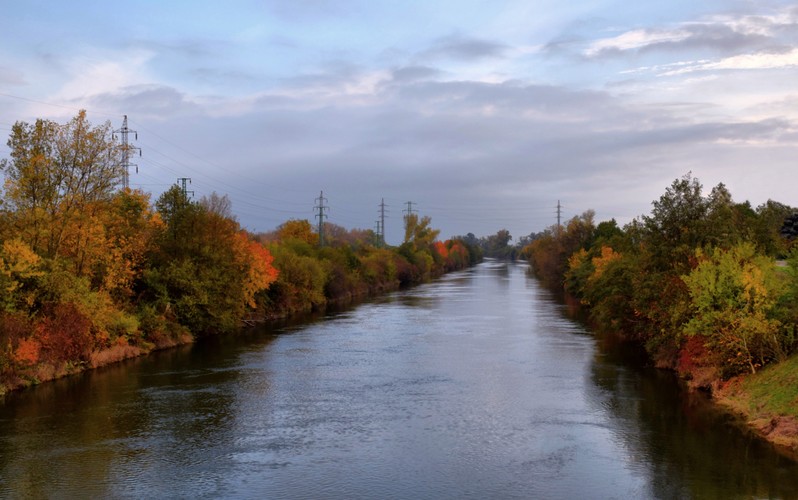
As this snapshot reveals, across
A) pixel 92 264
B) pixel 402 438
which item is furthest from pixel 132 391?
pixel 402 438

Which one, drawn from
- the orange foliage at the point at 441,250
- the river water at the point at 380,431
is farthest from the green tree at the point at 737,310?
the orange foliage at the point at 441,250

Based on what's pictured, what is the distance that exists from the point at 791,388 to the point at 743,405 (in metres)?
2.31

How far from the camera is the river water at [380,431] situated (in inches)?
701

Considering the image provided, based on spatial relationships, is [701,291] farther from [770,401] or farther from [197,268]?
[197,268]

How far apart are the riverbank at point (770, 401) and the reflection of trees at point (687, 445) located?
0.53 metres

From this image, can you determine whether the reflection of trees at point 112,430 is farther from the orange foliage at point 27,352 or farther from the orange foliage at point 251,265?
the orange foliage at point 251,265

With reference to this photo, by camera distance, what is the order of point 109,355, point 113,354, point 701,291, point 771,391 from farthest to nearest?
point 113,354
point 109,355
point 701,291
point 771,391

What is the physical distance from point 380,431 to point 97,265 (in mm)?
23462

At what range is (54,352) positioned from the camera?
102 ft

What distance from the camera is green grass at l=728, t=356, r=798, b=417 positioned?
2228cm

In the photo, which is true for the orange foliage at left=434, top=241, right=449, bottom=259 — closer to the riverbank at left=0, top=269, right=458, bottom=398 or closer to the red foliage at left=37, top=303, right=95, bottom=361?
the riverbank at left=0, top=269, right=458, bottom=398

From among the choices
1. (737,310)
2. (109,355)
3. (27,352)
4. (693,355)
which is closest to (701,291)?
(737,310)

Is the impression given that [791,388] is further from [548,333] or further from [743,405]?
[548,333]

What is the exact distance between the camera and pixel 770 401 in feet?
76.2
